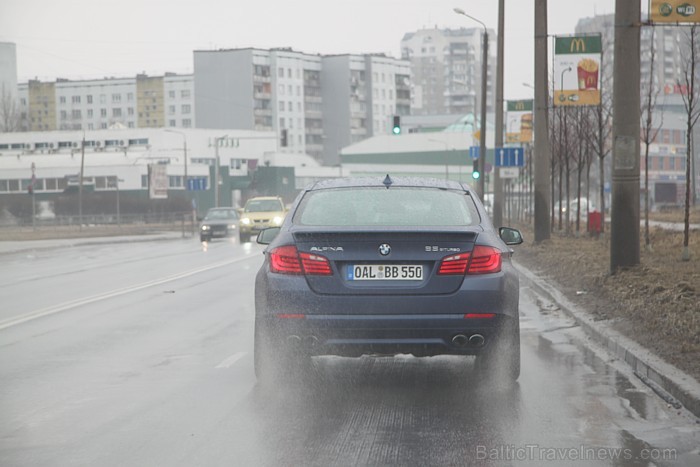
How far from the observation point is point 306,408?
7633 mm

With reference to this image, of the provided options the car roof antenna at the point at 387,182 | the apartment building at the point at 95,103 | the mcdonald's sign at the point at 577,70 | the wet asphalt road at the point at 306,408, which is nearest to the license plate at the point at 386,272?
the wet asphalt road at the point at 306,408

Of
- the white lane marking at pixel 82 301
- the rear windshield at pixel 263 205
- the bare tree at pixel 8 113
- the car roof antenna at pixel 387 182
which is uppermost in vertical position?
the bare tree at pixel 8 113

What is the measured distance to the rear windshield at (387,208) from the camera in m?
8.34

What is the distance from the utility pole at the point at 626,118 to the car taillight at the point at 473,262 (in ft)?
24.5

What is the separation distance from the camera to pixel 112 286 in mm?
20484

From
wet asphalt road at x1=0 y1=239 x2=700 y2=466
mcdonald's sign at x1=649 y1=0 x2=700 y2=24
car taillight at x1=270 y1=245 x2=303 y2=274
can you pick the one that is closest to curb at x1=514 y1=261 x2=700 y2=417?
wet asphalt road at x1=0 y1=239 x2=700 y2=466

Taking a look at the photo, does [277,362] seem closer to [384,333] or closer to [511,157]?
[384,333]

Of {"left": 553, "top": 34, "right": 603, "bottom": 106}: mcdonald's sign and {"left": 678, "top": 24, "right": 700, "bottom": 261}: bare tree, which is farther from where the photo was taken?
{"left": 553, "top": 34, "right": 603, "bottom": 106}: mcdonald's sign

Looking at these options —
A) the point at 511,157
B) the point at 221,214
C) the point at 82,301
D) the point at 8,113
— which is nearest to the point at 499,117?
the point at 511,157

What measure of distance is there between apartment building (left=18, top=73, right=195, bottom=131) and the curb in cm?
15979

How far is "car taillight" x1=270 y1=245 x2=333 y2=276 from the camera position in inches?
312

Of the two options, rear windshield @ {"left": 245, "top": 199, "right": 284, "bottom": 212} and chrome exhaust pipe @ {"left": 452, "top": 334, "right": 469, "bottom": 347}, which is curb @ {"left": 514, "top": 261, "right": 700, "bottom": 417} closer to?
chrome exhaust pipe @ {"left": 452, "top": 334, "right": 469, "bottom": 347}

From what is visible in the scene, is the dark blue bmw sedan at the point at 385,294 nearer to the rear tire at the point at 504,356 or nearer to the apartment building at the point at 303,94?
the rear tire at the point at 504,356

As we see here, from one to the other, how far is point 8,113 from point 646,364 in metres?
161
